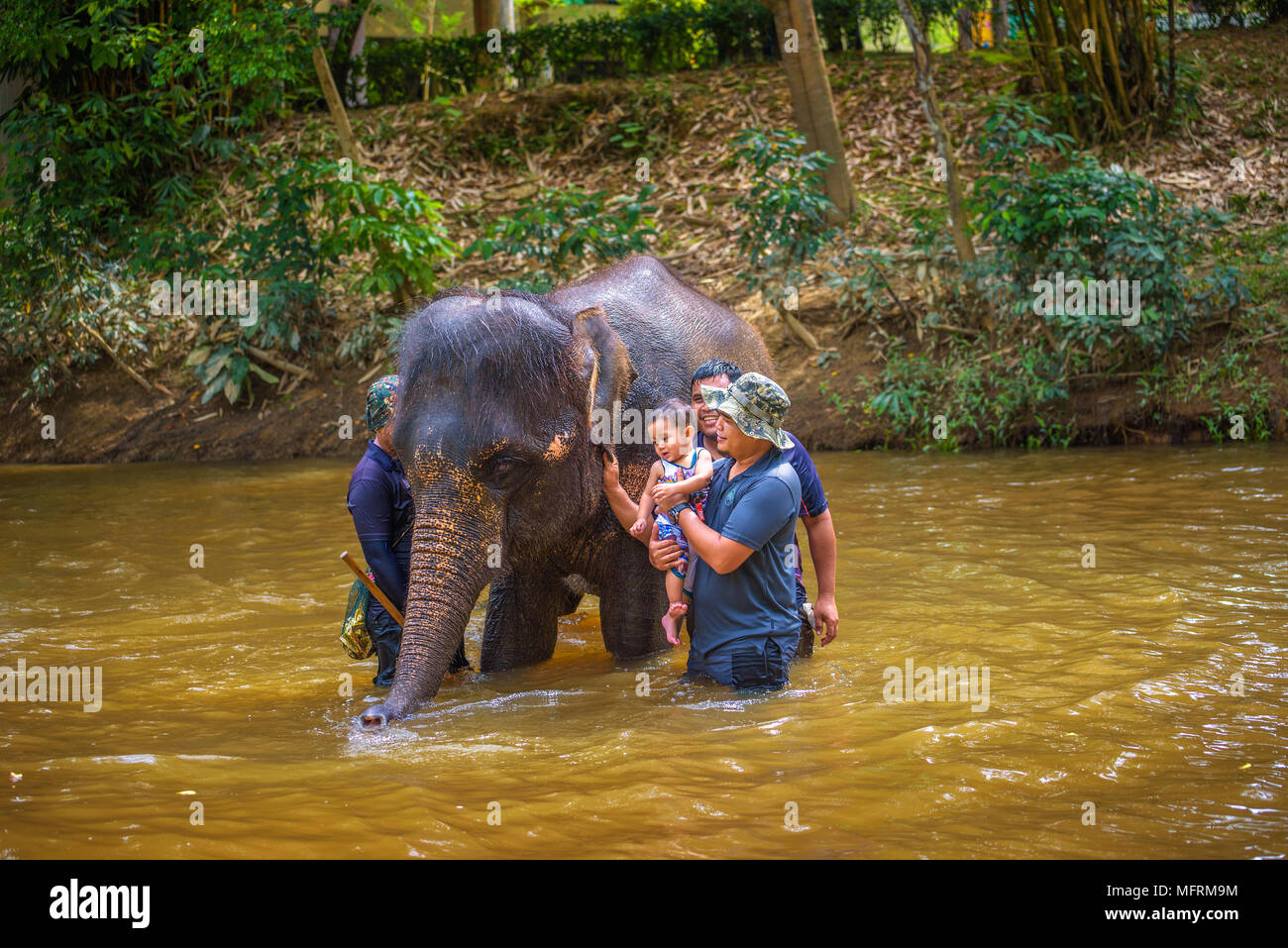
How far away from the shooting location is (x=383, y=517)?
16.5 feet

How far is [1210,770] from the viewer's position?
367 cm

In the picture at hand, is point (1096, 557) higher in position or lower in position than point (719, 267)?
lower

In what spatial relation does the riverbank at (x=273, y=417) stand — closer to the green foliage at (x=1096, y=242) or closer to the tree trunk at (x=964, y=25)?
the green foliage at (x=1096, y=242)

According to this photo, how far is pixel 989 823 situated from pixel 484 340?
2521mm

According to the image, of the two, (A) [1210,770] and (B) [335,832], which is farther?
(A) [1210,770]

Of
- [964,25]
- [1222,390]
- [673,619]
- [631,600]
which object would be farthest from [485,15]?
[673,619]

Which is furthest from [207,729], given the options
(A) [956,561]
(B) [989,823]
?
(A) [956,561]

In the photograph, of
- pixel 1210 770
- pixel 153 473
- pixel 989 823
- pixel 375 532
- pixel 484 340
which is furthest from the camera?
pixel 153 473

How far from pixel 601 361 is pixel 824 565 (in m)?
1.31

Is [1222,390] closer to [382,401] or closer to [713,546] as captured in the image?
[713,546]

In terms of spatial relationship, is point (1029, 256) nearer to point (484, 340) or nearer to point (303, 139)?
point (484, 340)

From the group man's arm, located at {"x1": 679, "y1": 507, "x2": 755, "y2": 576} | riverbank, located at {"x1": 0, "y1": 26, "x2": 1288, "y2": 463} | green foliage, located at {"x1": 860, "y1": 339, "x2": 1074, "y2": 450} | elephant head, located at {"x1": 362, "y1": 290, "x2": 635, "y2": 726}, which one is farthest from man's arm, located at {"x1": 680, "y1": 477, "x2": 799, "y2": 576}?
riverbank, located at {"x1": 0, "y1": 26, "x2": 1288, "y2": 463}

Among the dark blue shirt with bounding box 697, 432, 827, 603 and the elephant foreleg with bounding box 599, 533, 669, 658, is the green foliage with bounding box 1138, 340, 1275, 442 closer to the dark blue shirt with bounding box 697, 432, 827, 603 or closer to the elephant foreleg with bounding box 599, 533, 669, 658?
the dark blue shirt with bounding box 697, 432, 827, 603

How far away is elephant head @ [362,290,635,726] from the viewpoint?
4320 mm
